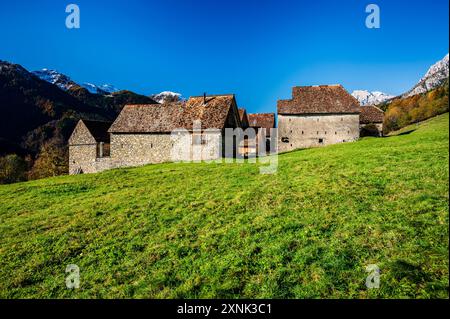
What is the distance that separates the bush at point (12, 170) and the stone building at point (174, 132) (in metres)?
18.7

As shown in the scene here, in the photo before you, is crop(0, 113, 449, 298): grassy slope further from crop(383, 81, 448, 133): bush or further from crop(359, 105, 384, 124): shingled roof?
crop(383, 81, 448, 133): bush

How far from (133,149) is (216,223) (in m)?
28.7

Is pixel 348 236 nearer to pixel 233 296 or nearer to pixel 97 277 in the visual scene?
pixel 233 296

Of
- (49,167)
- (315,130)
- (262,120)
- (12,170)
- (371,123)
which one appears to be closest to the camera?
(315,130)

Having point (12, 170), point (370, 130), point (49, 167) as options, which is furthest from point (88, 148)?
point (370, 130)

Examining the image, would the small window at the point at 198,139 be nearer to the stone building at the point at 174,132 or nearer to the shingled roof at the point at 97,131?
the stone building at the point at 174,132

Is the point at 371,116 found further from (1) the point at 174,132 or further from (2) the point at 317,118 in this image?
(1) the point at 174,132

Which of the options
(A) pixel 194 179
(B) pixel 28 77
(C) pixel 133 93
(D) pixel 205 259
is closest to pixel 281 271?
(D) pixel 205 259

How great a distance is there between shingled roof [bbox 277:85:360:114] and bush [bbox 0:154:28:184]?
43.3 meters

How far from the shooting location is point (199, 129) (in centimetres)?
3131

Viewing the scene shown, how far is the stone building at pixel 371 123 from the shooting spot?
1790 inches

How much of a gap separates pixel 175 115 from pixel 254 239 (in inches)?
1145

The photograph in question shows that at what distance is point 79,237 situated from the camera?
9.02 meters

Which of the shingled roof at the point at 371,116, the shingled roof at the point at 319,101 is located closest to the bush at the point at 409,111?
the shingled roof at the point at 371,116
